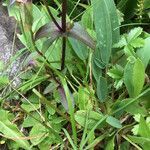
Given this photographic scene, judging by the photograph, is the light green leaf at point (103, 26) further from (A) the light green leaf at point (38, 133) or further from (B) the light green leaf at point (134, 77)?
(A) the light green leaf at point (38, 133)

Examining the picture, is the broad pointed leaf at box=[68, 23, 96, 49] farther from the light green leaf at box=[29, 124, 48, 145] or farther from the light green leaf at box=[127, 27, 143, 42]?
the light green leaf at box=[29, 124, 48, 145]

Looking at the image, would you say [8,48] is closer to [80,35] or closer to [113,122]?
[80,35]

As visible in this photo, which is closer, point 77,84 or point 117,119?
point 117,119

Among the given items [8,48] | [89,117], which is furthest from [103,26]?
[8,48]

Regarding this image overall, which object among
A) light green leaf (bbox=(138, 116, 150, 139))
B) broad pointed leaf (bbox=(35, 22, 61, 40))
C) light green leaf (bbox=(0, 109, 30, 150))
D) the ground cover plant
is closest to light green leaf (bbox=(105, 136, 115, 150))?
the ground cover plant

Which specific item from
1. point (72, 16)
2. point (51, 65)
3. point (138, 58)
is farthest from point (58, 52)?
point (138, 58)

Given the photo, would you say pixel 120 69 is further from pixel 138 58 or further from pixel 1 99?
pixel 1 99

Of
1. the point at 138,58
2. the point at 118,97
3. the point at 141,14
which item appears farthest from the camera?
the point at 141,14

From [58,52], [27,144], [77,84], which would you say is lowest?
[27,144]
